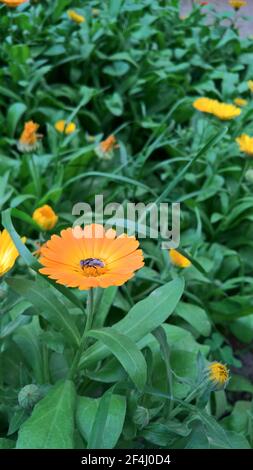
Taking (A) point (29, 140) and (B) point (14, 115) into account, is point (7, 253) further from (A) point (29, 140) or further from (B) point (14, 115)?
(B) point (14, 115)

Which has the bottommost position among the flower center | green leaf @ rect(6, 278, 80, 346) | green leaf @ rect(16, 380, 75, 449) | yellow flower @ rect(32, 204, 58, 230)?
yellow flower @ rect(32, 204, 58, 230)

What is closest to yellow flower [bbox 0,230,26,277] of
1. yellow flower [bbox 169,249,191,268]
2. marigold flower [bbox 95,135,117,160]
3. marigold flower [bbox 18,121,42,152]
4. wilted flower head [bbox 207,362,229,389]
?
wilted flower head [bbox 207,362,229,389]

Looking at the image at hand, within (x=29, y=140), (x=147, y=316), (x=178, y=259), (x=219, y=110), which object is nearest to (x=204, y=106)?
(x=219, y=110)

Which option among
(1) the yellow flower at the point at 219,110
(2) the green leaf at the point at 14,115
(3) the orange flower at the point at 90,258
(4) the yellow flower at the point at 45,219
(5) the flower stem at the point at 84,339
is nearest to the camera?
(3) the orange flower at the point at 90,258

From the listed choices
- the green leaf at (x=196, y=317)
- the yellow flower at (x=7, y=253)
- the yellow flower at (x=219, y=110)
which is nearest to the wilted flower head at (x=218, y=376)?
the yellow flower at (x=7, y=253)

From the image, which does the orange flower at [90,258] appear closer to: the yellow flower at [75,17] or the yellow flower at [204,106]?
the yellow flower at [204,106]

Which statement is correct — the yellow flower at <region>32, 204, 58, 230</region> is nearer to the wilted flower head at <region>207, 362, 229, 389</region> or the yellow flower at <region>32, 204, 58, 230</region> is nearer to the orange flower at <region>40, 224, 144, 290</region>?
the orange flower at <region>40, 224, 144, 290</region>

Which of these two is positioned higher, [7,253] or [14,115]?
[7,253]
